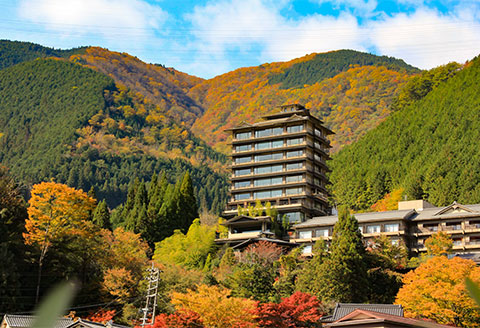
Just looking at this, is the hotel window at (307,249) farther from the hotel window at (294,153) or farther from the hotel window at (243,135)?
the hotel window at (243,135)

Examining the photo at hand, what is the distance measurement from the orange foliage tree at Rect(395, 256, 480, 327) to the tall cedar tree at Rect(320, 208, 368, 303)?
560cm

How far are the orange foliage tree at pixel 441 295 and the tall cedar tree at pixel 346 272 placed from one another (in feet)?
18.4

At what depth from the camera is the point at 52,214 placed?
5416 cm

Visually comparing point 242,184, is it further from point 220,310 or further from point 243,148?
point 220,310

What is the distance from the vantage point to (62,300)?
4.76 feet

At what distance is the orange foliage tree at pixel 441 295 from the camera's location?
38.5m

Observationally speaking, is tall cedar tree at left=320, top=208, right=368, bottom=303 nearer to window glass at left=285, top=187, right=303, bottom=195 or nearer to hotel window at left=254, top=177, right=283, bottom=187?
window glass at left=285, top=187, right=303, bottom=195

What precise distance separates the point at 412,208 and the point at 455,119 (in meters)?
36.7

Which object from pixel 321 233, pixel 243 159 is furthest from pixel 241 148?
pixel 321 233

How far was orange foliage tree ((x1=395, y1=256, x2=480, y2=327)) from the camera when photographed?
38.5 metres

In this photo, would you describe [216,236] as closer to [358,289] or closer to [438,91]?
[358,289]

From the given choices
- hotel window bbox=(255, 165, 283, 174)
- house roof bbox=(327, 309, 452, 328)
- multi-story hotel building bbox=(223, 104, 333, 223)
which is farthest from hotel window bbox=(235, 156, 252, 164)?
house roof bbox=(327, 309, 452, 328)

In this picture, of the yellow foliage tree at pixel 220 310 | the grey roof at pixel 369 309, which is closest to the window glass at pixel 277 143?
the yellow foliage tree at pixel 220 310

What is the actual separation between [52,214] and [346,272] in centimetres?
2441
